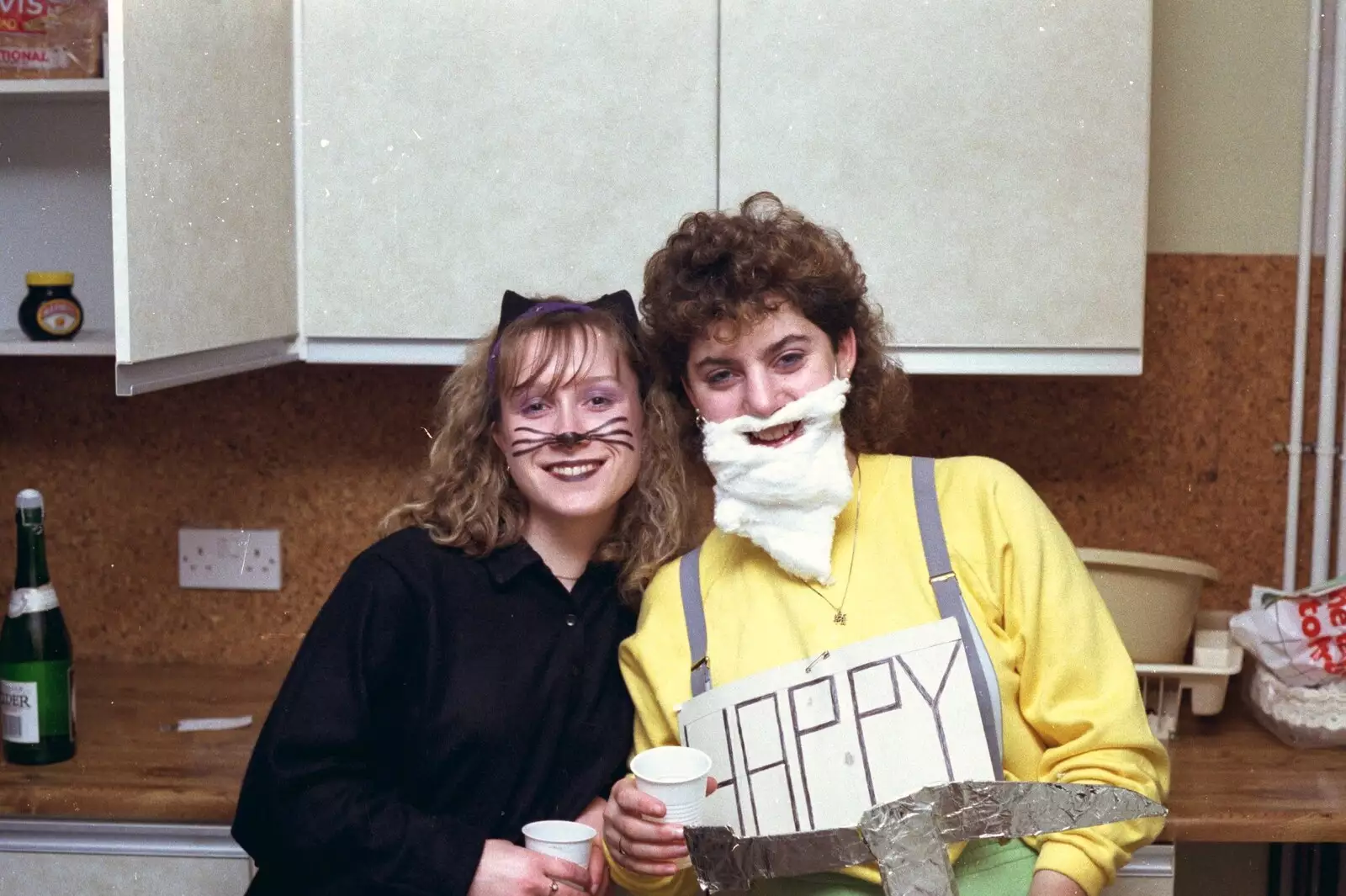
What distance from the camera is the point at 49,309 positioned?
1.71 meters

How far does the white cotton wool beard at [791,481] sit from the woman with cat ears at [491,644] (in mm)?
152

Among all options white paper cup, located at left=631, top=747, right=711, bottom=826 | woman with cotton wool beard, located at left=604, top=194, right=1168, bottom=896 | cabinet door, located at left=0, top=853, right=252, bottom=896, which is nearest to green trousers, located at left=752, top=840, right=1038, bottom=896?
woman with cotton wool beard, located at left=604, top=194, right=1168, bottom=896

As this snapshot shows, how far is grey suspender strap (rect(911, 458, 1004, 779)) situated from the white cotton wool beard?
8cm

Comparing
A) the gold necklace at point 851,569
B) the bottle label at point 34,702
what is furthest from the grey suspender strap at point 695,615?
the bottle label at point 34,702

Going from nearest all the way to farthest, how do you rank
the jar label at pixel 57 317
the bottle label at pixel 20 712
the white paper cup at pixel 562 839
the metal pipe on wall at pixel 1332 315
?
the white paper cup at pixel 562 839, the bottle label at pixel 20 712, the jar label at pixel 57 317, the metal pipe on wall at pixel 1332 315

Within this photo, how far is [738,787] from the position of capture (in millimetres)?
1256

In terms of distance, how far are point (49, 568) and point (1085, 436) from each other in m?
1.53

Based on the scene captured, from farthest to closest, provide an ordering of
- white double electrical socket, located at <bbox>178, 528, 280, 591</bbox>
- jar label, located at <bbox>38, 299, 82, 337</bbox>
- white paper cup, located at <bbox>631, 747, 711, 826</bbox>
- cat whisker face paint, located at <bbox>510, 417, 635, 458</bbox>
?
white double electrical socket, located at <bbox>178, 528, 280, 591</bbox> < jar label, located at <bbox>38, 299, 82, 337</bbox> < cat whisker face paint, located at <bbox>510, 417, 635, 458</bbox> < white paper cup, located at <bbox>631, 747, 711, 826</bbox>

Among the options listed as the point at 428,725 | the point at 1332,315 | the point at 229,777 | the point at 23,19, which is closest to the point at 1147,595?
the point at 1332,315

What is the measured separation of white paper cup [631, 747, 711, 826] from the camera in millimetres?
1123

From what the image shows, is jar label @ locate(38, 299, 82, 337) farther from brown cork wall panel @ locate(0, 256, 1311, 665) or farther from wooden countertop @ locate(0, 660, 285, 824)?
wooden countertop @ locate(0, 660, 285, 824)

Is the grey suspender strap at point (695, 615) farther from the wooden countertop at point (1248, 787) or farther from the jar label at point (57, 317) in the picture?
the jar label at point (57, 317)

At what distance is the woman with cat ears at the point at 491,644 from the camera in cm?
128

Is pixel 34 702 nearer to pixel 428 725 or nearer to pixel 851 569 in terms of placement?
pixel 428 725
